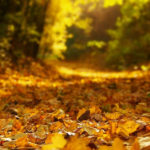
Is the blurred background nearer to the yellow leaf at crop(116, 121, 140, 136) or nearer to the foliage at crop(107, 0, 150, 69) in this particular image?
the foliage at crop(107, 0, 150, 69)

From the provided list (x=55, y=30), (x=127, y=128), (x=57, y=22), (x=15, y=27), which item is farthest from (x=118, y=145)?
(x=55, y=30)

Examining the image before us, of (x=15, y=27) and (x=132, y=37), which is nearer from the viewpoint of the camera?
(x=15, y=27)

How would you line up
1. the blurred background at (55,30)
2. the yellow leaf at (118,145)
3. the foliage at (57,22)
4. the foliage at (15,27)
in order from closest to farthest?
the yellow leaf at (118,145), the foliage at (15,27), the blurred background at (55,30), the foliage at (57,22)

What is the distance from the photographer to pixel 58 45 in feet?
34.4

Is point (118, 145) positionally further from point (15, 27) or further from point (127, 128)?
point (15, 27)

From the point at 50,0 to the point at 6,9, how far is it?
2702 millimetres

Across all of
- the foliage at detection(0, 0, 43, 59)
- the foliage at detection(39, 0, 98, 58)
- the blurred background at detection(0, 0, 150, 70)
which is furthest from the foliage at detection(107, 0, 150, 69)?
the foliage at detection(0, 0, 43, 59)

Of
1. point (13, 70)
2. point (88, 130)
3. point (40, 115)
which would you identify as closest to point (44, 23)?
point (13, 70)

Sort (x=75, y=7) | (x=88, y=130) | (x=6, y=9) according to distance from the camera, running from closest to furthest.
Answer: (x=88, y=130), (x=6, y=9), (x=75, y=7)

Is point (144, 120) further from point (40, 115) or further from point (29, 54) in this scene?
point (29, 54)

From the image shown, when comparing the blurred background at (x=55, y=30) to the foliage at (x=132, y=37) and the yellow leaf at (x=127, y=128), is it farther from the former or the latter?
the yellow leaf at (x=127, y=128)

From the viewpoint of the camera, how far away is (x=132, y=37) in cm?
1449

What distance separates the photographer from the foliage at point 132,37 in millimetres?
13258

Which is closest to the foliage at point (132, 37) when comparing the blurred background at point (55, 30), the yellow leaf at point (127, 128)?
the blurred background at point (55, 30)
